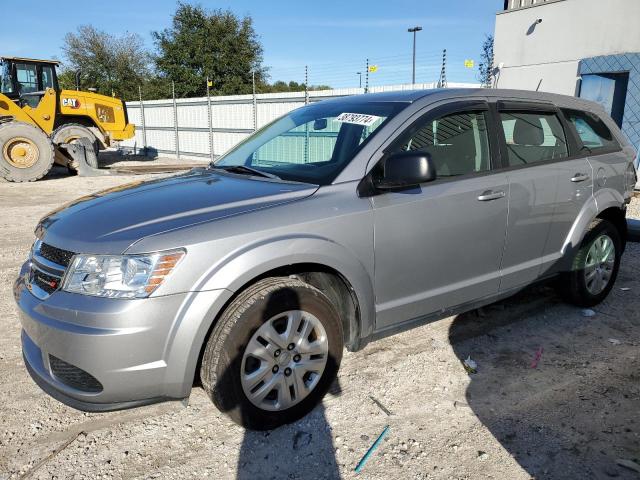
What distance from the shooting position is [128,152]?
2336 cm

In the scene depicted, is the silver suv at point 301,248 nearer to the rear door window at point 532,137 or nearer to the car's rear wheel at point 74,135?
the rear door window at point 532,137

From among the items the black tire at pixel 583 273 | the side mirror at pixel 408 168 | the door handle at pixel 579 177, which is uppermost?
the side mirror at pixel 408 168

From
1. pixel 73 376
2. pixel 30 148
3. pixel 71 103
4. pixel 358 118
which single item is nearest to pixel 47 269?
pixel 73 376

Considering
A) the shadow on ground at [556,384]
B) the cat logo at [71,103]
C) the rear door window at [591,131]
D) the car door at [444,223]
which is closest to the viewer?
the shadow on ground at [556,384]

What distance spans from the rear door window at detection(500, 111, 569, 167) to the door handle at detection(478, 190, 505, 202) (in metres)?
0.29

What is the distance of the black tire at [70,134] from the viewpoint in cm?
1459

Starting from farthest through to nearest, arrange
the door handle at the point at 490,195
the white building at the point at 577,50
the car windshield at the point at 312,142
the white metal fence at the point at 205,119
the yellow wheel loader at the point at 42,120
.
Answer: the white metal fence at the point at 205,119
the yellow wheel loader at the point at 42,120
the white building at the point at 577,50
the door handle at the point at 490,195
the car windshield at the point at 312,142

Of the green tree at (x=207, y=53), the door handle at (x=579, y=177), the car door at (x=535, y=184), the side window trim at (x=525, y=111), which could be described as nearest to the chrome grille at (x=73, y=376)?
the car door at (x=535, y=184)

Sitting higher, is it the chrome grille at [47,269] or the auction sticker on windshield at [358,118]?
the auction sticker on windshield at [358,118]

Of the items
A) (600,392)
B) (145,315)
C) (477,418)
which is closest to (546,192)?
(600,392)

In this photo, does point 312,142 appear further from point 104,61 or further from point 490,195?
point 104,61

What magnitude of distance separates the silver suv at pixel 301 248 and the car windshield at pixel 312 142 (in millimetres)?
17

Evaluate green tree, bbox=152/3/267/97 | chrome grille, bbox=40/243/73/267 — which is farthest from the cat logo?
green tree, bbox=152/3/267/97

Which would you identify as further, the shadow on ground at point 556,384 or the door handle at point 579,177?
the door handle at point 579,177
